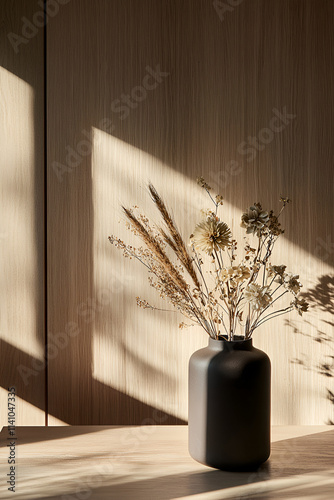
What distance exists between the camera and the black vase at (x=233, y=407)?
57.4 inches

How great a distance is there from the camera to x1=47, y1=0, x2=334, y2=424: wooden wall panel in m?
1.77

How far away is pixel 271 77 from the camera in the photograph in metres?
1.77

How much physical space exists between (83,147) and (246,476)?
1.13 metres

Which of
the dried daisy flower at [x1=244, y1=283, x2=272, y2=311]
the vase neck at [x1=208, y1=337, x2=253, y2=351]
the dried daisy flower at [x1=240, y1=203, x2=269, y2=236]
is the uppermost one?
the dried daisy flower at [x1=240, y1=203, x2=269, y2=236]

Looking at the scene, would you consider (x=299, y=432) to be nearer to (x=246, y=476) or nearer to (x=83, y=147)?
(x=246, y=476)

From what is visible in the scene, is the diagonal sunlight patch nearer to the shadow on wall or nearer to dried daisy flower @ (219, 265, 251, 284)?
the shadow on wall

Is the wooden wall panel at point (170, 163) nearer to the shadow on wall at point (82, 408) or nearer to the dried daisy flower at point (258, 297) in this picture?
the shadow on wall at point (82, 408)

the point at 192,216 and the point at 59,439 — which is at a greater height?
the point at 192,216

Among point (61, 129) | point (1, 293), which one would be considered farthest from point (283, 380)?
point (61, 129)

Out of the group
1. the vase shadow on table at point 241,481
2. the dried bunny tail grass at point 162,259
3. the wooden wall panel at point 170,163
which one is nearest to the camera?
the vase shadow on table at point 241,481

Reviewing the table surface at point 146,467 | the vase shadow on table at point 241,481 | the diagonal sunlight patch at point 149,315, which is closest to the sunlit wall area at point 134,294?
the diagonal sunlight patch at point 149,315

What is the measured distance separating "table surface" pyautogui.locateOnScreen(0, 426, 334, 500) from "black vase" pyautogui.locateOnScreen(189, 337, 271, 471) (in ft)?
0.16

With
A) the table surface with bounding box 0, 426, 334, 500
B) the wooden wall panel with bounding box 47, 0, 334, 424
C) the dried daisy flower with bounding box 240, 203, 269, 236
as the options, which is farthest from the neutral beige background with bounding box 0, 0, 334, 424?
the dried daisy flower with bounding box 240, 203, 269, 236

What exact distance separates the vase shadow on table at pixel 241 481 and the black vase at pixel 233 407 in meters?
0.04
